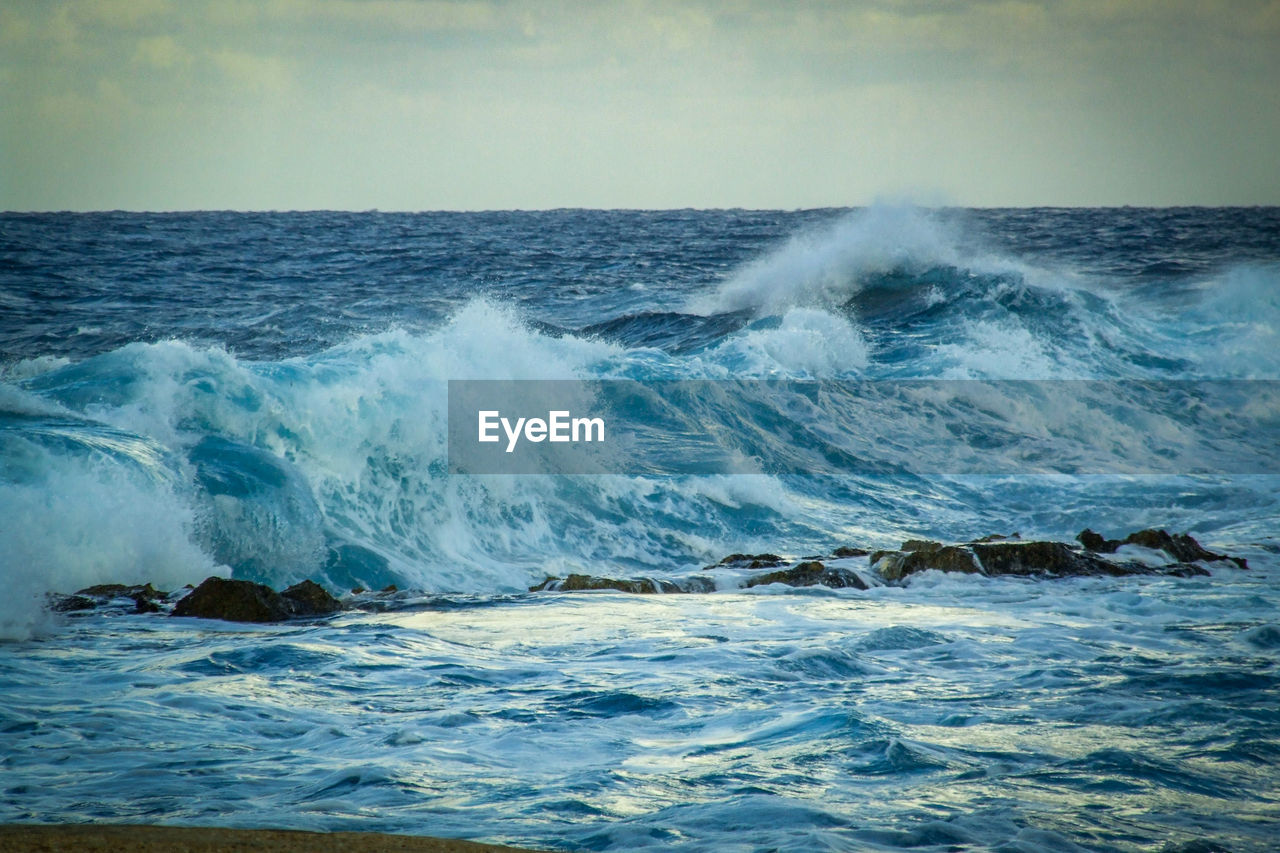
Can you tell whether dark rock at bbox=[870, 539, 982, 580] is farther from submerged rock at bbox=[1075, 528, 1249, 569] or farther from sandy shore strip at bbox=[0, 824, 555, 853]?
sandy shore strip at bbox=[0, 824, 555, 853]

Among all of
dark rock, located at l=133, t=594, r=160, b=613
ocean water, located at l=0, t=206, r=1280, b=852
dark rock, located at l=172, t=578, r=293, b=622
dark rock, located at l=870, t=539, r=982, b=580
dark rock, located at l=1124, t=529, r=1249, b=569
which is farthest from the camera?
dark rock, located at l=1124, t=529, r=1249, b=569

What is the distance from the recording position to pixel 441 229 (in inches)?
1391

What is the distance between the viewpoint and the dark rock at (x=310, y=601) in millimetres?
6008

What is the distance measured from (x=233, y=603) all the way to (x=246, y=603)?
0.24ft

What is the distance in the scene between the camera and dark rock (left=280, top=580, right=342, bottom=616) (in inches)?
237

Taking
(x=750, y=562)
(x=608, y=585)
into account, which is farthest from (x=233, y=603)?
(x=750, y=562)

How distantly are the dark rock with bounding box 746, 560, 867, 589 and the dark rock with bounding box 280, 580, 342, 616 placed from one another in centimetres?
282

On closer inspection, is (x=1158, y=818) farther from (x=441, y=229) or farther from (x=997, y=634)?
(x=441, y=229)

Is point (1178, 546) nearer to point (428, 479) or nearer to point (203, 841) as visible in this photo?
point (428, 479)

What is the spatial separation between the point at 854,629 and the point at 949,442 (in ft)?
23.8

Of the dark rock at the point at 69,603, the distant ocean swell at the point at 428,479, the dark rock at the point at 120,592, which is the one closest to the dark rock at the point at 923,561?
the distant ocean swell at the point at 428,479

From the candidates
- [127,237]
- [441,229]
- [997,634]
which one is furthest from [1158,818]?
[441,229]

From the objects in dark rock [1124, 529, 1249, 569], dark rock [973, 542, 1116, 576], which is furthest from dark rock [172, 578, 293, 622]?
dark rock [1124, 529, 1249, 569]

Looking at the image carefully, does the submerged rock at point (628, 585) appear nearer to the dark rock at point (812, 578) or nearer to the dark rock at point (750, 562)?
the dark rock at point (812, 578)
